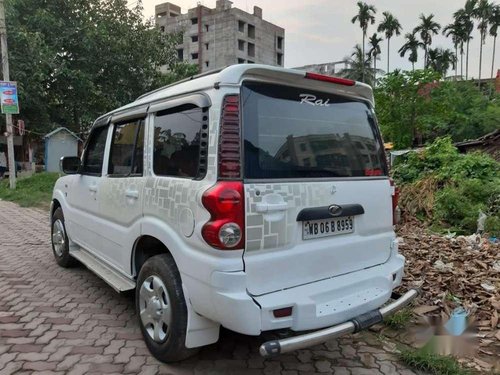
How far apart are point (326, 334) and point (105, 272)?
92.2 inches

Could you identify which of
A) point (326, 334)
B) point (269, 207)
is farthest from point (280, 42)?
point (326, 334)

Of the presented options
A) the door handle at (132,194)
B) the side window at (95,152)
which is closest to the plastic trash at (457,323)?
the door handle at (132,194)

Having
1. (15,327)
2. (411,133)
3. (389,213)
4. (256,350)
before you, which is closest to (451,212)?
(389,213)

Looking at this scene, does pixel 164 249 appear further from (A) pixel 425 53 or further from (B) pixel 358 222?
(A) pixel 425 53

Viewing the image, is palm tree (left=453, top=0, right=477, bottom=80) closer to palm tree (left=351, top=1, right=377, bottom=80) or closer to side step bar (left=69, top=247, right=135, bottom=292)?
palm tree (left=351, top=1, right=377, bottom=80)

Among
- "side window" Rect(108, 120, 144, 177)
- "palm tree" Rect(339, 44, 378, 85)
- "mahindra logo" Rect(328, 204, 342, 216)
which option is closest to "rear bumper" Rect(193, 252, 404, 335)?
"mahindra logo" Rect(328, 204, 342, 216)

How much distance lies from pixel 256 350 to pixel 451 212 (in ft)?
18.4

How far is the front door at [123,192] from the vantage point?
3268 mm

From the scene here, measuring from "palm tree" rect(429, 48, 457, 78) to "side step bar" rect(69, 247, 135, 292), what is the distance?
56042 millimetres

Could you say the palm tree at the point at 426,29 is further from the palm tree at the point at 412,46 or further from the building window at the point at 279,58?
the building window at the point at 279,58

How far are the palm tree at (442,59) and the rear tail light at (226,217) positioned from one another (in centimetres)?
5703

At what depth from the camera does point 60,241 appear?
5.29 meters

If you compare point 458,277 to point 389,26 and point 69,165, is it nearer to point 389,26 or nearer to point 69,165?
point 69,165

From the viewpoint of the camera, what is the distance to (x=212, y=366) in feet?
9.67
